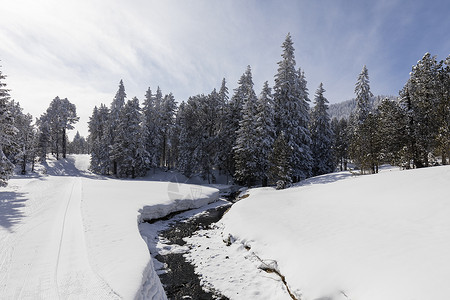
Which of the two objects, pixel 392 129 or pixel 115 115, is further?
pixel 115 115

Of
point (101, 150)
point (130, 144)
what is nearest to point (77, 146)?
point (101, 150)

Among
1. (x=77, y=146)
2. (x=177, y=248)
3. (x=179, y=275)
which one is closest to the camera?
(x=179, y=275)

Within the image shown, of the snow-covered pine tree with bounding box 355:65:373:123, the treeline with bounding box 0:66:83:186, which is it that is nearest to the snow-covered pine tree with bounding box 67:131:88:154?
the treeline with bounding box 0:66:83:186

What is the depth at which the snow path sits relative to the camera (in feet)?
18.0

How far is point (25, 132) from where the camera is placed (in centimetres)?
3688

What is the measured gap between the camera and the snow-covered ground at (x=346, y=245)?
593cm

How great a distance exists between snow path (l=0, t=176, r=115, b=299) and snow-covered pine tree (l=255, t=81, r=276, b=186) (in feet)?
75.8

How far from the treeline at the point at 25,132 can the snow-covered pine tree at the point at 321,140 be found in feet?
119

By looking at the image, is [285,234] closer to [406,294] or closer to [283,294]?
[283,294]

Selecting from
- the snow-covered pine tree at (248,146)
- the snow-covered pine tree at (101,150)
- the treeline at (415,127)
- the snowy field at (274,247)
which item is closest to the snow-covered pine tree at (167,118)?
the snow-covered pine tree at (101,150)

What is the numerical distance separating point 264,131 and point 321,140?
12.0 metres

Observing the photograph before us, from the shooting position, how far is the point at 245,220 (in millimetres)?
13672

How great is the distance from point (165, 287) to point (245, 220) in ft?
20.7

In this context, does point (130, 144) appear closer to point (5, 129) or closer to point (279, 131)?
point (5, 129)
